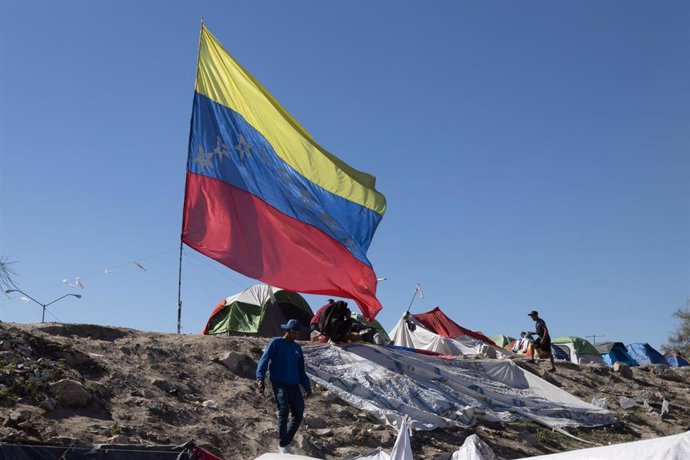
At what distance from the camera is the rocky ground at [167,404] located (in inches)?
340

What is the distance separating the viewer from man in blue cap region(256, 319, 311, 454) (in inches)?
368

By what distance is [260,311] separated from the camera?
21.7 meters

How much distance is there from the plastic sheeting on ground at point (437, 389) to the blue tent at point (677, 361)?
59.4 feet

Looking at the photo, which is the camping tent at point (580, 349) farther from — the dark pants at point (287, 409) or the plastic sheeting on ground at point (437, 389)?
the dark pants at point (287, 409)

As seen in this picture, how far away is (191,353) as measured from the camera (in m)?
11.8

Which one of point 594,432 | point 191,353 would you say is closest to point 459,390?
point 594,432

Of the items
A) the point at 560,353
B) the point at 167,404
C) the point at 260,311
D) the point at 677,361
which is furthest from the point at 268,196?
the point at 677,361

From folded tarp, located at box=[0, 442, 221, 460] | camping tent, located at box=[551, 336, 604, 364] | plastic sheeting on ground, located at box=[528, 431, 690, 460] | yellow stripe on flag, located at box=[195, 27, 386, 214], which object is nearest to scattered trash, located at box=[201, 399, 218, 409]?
folded tarp, located at box=[0, 442, 221, 460]

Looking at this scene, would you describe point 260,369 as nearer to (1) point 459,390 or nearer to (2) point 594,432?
(1) point 459,390

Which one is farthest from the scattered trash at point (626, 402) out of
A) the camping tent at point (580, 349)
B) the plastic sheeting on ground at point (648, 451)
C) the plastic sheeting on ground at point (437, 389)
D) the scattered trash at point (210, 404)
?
the camping tent at point (580, 349)

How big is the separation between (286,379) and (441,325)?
45.1ft

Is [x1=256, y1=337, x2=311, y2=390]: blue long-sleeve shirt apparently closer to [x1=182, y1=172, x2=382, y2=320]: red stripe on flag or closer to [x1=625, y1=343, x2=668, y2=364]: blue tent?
[x1=182, y1=172, x2=382, y2=320]: red stripe on flag

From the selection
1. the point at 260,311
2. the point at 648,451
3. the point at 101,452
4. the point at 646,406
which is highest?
the point at 260,311

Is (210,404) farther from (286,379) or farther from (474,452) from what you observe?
(474,452)
